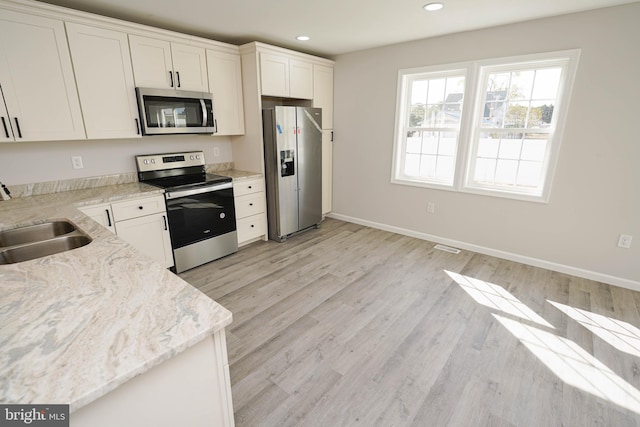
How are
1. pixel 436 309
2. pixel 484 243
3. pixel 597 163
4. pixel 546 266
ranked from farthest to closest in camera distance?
pixel 484 243 → pixel 546 266 → pixel 597 163 → pixel 436 309

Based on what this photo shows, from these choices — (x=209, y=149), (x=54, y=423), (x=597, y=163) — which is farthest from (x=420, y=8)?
(x=54, y=423)

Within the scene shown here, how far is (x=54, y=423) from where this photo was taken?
0.65 meters

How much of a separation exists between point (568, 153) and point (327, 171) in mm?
2861

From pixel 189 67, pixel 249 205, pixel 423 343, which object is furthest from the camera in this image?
pixel 249 205

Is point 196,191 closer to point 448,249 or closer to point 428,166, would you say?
point 428,166

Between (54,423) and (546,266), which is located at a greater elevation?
(54,423)

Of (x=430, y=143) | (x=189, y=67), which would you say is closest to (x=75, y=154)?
(x=189, y=67)

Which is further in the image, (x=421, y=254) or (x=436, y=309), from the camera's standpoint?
(x=421, y=254)

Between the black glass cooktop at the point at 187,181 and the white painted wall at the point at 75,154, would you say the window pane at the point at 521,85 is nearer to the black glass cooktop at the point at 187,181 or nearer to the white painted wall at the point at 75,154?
the black glass cooktop at the point at 187,181

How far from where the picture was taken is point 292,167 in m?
3.77

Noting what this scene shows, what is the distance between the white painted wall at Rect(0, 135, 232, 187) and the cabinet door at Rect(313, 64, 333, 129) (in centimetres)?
169

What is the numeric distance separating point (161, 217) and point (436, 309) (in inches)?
102

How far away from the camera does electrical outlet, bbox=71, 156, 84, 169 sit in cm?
275

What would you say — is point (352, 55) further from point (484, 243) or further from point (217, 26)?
point (484, 243)
